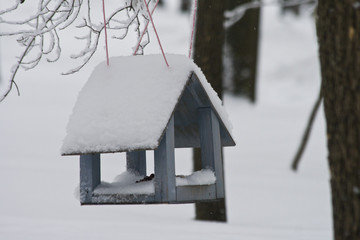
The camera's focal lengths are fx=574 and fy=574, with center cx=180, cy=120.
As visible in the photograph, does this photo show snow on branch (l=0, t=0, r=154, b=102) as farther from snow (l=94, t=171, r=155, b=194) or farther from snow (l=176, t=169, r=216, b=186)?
snow (l=176, t=169, r=216, b=186)

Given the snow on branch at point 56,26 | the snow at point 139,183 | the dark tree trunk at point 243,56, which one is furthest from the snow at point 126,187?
the dark tree trunk at point 243,56

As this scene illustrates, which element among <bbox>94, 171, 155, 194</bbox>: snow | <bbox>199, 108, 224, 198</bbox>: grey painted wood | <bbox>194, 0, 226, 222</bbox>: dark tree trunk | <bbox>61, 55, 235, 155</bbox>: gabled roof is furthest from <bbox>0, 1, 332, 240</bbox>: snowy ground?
<bbox>61, 55, 235, 155</bbox>: gabled roof

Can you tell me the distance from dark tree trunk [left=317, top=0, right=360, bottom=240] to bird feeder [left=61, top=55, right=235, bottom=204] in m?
0.75

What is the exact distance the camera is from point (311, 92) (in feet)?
61.7

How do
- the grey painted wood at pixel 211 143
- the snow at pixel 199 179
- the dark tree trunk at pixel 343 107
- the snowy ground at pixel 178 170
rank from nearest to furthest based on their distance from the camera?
the dark tree trunk at pixel 343 107 < the snow at pixel 199 179 < the grey painted wood at pixel 211 143 < the snowy ground at pixel 178 170

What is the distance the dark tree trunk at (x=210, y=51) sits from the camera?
6.05 meters

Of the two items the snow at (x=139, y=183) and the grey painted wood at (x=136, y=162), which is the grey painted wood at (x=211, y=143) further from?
the grey painted wood at (x=136, y=162)

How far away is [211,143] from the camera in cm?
320

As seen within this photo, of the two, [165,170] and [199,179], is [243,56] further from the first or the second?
[165,170]

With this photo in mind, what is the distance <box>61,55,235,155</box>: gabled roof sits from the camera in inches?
106

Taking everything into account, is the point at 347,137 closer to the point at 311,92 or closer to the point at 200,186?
the point at 200,186

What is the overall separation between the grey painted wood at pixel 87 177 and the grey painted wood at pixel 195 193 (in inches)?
18.4

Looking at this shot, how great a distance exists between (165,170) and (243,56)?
11549 mm

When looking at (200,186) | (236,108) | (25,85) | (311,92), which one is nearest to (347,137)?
(200,186)
